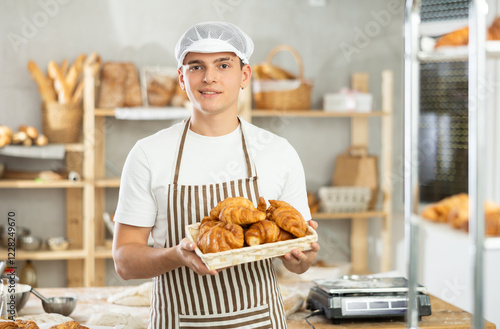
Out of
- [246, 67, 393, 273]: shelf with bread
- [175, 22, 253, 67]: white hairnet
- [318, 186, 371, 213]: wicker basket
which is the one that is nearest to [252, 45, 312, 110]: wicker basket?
[246, 67, 393, 273]: shelf with bread

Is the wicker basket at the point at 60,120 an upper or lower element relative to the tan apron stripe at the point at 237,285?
upper

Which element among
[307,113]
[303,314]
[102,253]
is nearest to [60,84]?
[102,253]

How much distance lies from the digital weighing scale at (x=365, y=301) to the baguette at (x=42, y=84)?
2.67m

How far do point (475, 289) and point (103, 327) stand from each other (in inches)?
47.1

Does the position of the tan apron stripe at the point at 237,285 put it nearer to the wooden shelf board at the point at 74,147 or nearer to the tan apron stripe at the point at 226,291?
the tan apron stripe at the point at 226,291

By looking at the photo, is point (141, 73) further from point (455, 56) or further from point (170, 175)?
point (455, 56)

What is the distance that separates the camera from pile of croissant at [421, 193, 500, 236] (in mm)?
1142

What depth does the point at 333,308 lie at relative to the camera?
2213 millimetres

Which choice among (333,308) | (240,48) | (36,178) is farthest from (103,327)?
(36,178)

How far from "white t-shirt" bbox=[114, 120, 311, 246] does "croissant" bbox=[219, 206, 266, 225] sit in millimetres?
227

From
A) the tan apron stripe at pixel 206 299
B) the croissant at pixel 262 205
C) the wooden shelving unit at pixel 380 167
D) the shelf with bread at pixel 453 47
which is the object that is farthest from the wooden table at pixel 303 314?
the wooden shelving unit at pixel 380 167

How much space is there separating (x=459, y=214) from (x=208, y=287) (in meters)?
0.84

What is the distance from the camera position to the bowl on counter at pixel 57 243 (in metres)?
4.25

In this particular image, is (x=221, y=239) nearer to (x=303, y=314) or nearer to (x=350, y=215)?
(x=303, y=314)
